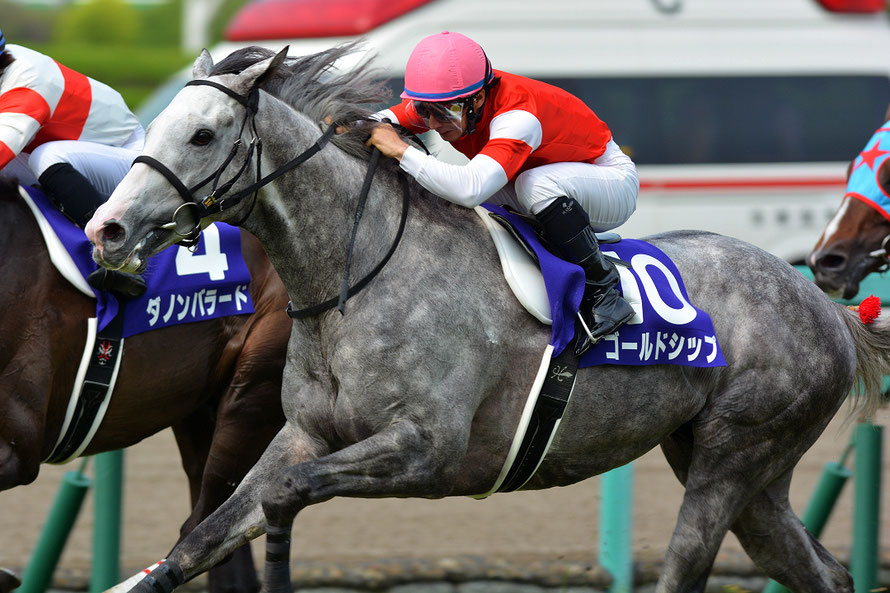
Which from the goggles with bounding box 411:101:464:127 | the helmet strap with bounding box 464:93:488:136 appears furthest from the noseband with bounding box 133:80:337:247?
the helmet strap with bounding box 464:93:488:136

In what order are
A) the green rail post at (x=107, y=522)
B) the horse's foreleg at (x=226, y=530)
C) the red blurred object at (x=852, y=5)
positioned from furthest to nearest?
the red blurred object at (x=852, y=5) → the green rail post at (x=107, y=522) → the horse's foreleg at (x=226, y=530)

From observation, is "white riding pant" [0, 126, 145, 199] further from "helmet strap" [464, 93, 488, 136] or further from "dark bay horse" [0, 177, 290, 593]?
"helmet strap" [464, 93, 488, 136]

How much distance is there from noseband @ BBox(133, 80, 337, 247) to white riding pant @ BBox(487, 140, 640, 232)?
26.5 inches

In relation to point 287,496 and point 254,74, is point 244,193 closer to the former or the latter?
point 254,74

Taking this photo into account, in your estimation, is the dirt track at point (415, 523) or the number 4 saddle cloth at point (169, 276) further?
the dirt track at point (415, 523)

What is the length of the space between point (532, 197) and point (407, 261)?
43 centimetres

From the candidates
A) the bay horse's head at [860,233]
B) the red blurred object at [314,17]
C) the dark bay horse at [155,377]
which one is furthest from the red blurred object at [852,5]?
the dark bay horse at [155,377]

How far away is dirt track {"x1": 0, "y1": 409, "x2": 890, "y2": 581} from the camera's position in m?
5.17

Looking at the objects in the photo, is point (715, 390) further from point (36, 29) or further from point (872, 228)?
point (36, 29)

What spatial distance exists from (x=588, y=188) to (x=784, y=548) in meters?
1.37

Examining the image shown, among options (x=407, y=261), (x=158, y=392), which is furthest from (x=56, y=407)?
(x=407, y=261)

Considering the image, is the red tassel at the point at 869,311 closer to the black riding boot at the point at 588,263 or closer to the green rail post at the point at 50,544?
the black riding boot at the point at 588,263

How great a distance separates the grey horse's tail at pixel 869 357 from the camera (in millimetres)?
3990

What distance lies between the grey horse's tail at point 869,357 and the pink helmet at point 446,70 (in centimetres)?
161
